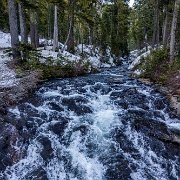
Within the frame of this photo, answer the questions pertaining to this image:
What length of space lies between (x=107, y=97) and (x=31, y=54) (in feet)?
21.0

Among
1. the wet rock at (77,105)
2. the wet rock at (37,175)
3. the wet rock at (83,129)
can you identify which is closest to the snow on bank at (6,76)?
the wet rock at (77,105)

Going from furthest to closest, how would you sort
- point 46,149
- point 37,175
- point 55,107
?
1. point 55,107
2. point 46,149
3. point 37,175

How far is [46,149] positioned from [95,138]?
1.74 m

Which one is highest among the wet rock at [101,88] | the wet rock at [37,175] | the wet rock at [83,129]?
the wet rock at [101,88]

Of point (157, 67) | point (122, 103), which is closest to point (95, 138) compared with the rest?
point (122, 103)

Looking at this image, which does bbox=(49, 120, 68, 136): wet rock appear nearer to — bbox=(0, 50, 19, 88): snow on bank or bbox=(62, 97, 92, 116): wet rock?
bbox=(62, 97, 92, 116): wet rock

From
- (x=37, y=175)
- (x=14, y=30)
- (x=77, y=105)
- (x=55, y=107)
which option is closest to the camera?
(x=37, y=175)

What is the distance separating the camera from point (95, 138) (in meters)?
9.80

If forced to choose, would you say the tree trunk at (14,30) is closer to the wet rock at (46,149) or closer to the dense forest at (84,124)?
the dense forest at (84,124)

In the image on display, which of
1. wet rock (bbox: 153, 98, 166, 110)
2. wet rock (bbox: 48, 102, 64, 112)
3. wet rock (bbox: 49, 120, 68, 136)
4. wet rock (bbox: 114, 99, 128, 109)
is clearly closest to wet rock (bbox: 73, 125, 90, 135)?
wet rock (bbox: 49, 120, 68, 136)

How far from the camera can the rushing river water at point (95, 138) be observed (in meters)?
8.50

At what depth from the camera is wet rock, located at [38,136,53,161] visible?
29.2 feet

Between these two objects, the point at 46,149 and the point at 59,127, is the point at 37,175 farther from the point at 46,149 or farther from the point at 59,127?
the point at 59,127

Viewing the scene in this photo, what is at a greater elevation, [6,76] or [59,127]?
[6,76]
